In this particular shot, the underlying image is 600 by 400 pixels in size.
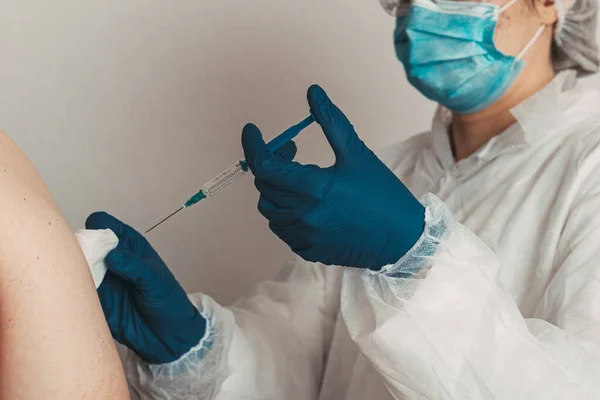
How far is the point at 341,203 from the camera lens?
710 mm

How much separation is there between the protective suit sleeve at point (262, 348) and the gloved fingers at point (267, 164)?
1.29 ft

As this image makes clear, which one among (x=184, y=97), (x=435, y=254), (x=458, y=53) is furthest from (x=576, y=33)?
(x=184, y=97)

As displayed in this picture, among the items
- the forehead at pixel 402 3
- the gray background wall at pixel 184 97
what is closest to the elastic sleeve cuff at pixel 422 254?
the forehead at pixel 402 3

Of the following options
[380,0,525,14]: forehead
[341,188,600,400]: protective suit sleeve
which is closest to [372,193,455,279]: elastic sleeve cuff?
[341,188,600,400]: protective suit sleeve

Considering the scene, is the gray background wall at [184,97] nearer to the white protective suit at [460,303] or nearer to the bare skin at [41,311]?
the white protective suit at [460,303]

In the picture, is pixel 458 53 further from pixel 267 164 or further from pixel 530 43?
pixel 267 164

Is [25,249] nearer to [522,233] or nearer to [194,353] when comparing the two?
[194,353]

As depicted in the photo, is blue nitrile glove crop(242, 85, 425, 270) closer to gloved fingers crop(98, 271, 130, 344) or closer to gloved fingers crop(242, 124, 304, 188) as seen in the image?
gloved fingers crop(242, 124, 304, 188)

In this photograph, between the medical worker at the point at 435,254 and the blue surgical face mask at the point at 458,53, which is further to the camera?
the blue surgical face mask at the point at 458,53

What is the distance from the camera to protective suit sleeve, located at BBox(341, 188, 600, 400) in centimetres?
69

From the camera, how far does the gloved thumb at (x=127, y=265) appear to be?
838 mm

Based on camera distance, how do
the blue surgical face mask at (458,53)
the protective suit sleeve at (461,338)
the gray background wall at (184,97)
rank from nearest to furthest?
1. the protective suit sleeve at (461,338)
2. the blue surgical face mask at (458,53)
3. the gray background wall at (184,97)

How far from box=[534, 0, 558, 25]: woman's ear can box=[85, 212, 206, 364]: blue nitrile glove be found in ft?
2.58

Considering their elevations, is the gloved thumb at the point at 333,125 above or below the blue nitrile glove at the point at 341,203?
above
